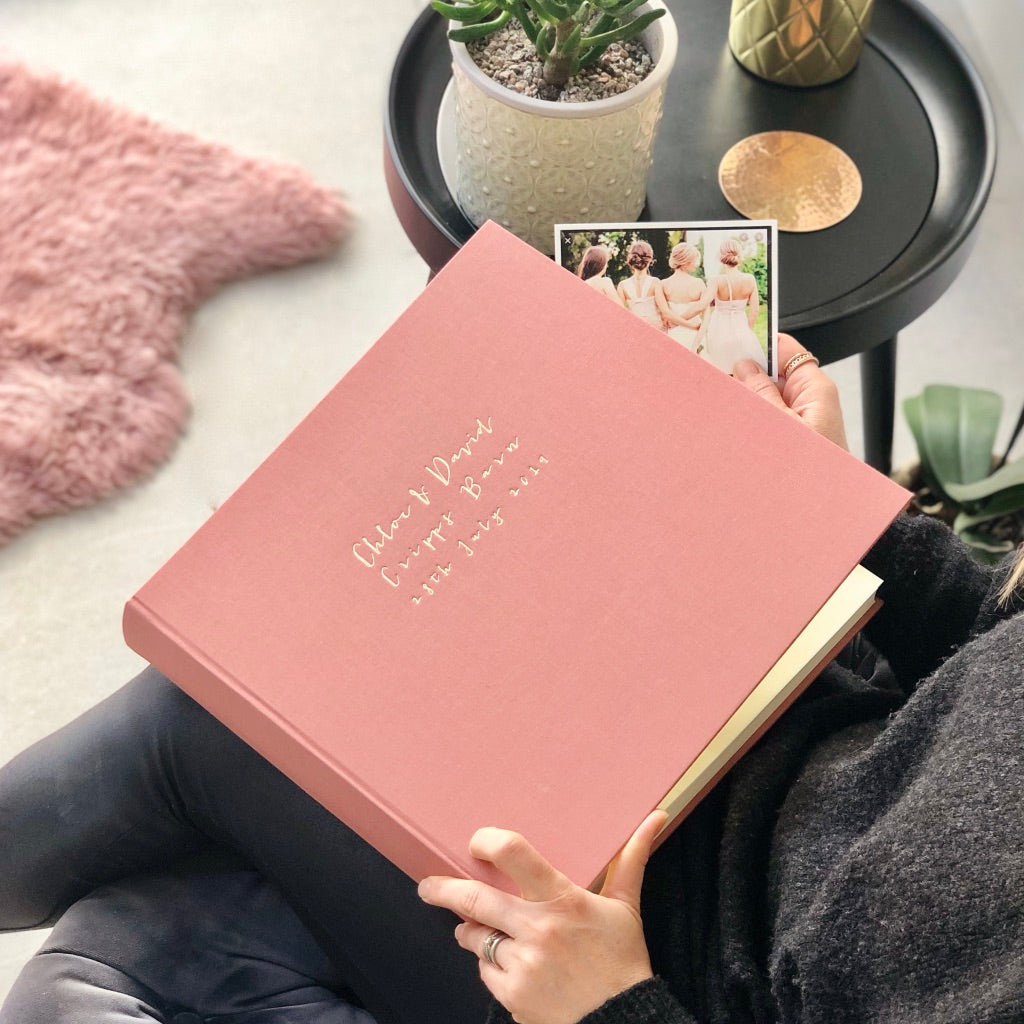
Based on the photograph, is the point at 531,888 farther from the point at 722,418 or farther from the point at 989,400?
the point at 989,400

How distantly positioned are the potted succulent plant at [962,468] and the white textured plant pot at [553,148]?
1.34ft

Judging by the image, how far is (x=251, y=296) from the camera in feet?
4.86

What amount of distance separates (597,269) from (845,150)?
333 millimetres

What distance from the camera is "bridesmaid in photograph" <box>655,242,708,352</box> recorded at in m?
0.75

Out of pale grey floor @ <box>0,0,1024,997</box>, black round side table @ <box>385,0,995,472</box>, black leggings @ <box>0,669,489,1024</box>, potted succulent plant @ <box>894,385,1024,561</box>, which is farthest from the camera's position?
pale grey floor @ <box>0,0,1024,997</box>

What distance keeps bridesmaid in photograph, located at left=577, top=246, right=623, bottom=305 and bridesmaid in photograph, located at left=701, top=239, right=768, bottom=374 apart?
0.21 feet

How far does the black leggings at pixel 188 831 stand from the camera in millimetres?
719

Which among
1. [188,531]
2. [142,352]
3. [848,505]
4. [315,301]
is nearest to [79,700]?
[188,531]

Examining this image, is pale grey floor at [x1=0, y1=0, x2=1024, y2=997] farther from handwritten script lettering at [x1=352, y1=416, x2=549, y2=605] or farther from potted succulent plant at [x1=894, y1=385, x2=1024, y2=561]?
handwritten script lettering at [x1=352, y1=416, x2=549, y2=605]

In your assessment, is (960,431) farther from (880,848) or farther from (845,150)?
(880,848)

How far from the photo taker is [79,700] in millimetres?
1242

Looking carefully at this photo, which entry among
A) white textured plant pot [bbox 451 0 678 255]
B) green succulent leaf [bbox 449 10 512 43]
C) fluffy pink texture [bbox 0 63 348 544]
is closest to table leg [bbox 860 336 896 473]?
white textured plant pot [bbox 451 0 678 255]

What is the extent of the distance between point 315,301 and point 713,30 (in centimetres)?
66

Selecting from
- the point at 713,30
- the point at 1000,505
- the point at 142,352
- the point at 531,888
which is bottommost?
the point at 142,352
